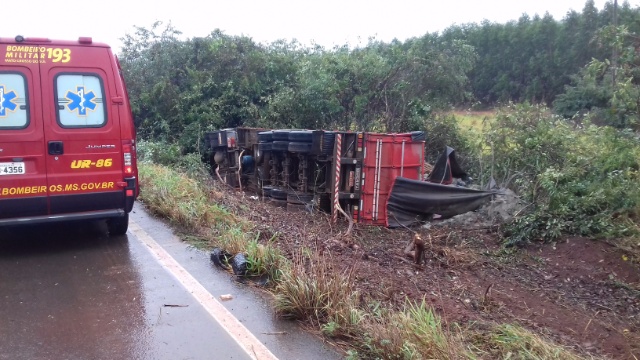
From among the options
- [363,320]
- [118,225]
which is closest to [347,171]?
[118,225]

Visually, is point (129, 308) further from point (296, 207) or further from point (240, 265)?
point (296, 207)

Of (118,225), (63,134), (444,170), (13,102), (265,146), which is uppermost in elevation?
(13,102)

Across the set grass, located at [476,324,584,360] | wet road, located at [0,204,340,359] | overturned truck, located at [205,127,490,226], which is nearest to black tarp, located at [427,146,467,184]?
overturned truck, located at [205,127,490,226]

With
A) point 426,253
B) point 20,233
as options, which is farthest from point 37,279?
point 426,253

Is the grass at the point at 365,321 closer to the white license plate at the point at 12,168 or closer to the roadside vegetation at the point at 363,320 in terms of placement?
the roadside vegetation at the point at 363,320

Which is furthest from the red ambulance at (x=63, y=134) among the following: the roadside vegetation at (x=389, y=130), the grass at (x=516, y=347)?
the grass at (x=516, y=347)

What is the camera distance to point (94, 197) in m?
6.89

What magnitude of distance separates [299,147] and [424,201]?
2.68m

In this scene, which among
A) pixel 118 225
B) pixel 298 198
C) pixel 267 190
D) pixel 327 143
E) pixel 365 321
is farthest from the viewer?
pixel 267 190

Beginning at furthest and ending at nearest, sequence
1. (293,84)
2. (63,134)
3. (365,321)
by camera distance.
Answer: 1. (293,84)
2. (63,134)
3. (365,321)

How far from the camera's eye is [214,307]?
5.11 meters

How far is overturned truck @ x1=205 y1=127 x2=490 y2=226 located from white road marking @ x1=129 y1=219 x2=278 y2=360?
13.7 ft

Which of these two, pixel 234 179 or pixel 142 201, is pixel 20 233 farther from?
pixel 234 179

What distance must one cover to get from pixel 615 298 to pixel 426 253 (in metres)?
2.34
